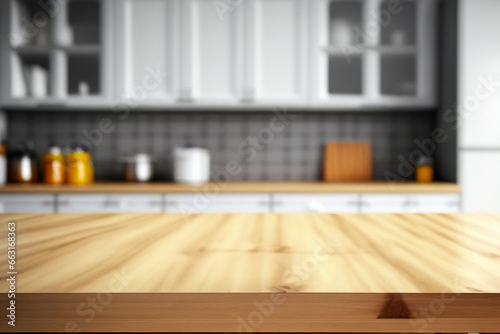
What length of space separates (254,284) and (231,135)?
247 centimetres

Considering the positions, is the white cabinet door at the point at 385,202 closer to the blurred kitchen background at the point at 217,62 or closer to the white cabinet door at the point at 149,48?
the blurred kitchen background at the point at 217,62

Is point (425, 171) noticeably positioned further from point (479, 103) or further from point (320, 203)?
point (320, 203)

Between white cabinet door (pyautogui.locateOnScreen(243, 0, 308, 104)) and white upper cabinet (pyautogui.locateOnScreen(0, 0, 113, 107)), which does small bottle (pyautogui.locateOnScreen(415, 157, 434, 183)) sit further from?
white upper cabinet (pyautogui.locateOnScreen(0, 0, 113, 107))

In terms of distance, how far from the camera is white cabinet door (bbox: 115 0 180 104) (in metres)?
2.52

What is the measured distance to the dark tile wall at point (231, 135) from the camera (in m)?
2.84

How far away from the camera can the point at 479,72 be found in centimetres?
232

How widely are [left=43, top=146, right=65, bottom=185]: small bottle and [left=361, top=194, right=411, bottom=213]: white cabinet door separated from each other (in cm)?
192

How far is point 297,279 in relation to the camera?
415mm

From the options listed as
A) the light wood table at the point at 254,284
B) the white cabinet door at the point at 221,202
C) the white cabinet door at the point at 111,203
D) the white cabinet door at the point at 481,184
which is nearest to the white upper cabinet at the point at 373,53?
the white cabinet door at the point at 481,184

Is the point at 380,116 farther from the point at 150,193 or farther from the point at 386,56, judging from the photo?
the point at 150,193

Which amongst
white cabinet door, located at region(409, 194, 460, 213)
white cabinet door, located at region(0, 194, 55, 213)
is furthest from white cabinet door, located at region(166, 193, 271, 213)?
white cabinet door, located at region(409, 194, 460, 213)

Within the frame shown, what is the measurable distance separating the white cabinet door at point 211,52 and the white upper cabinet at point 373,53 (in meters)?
0.49

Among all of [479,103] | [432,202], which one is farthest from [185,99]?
[479,103]

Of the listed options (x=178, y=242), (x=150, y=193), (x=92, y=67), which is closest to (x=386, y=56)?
(x=150, y=193)
